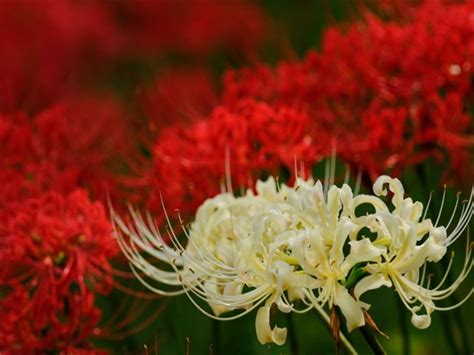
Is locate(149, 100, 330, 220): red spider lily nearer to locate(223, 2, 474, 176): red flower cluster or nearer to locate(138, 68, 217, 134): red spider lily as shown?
locate(223, 2, 474, 176): red flower cluster

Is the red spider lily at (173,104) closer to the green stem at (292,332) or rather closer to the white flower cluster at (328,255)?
the green stem at (292,332)

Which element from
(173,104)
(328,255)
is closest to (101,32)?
(173,104)

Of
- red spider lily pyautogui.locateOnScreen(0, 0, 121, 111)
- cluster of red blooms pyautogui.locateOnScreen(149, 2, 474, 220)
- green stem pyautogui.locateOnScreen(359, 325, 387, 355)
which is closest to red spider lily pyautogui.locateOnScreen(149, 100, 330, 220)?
cluster of red blooms pyautogui.locateOnScreen(149, 2, 474, 220)

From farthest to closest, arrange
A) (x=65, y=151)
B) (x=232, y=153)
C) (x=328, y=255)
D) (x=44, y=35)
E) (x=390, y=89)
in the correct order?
(x=44, y=35) → (x=65, y=151) → (x=390, y=89) → (x=232, y=153) → (x=328, y=255)

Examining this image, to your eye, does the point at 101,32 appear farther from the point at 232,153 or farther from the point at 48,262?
the point at 48,262

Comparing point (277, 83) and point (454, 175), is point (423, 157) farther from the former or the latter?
point (277, 83)

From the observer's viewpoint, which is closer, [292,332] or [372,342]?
[372,342]

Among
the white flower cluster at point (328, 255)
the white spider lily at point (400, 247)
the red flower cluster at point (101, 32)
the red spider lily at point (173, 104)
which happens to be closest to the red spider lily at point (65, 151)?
the red spider lily at point (173, 104)
